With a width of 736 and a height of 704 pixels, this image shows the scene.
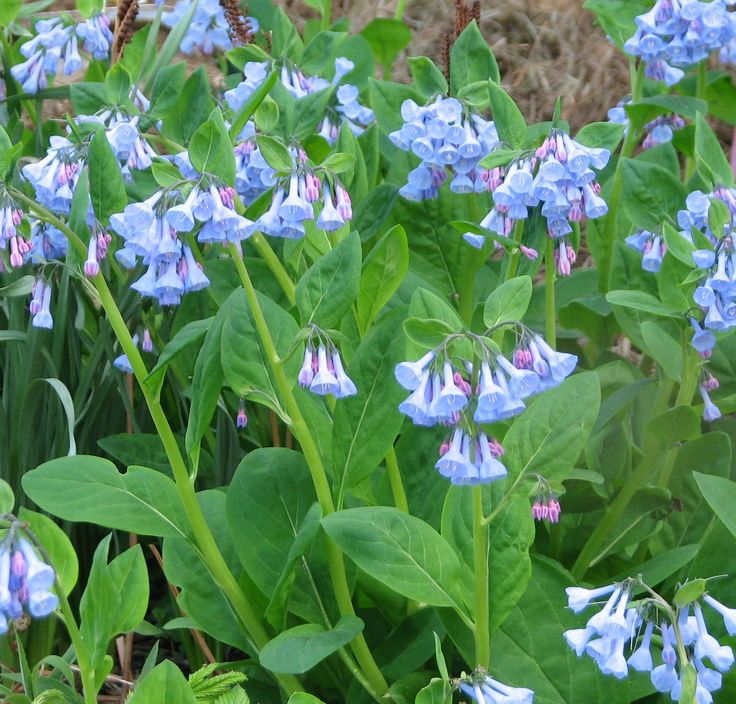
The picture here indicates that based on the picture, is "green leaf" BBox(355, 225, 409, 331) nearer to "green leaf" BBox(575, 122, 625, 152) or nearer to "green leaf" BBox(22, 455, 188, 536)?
"green leaf" BBox(575, 122, 625, 152)

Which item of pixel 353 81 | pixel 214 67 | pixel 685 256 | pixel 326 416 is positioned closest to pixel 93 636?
pixel 326 416

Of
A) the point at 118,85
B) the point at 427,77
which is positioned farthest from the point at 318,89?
the point at 118,85

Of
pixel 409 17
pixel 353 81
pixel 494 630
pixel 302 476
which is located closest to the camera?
pixel 494 630

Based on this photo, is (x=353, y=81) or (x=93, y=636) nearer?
(x=93, y=636)

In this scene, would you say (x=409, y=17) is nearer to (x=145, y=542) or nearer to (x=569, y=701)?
(x=145, y=542)

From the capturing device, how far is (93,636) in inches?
59.2

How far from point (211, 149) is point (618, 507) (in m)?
0.96

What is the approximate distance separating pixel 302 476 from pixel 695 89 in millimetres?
1558

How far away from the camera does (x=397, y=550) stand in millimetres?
1498

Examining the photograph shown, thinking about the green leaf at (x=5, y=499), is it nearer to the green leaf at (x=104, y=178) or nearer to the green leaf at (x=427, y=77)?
the green leaf at (x=104, y=178)

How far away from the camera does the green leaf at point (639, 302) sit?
1.74 meters

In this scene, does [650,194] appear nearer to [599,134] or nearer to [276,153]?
[599,134]

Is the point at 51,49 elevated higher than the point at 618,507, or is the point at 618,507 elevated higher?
the point at 51,49

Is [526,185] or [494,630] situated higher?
[526,185]
